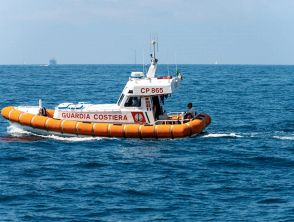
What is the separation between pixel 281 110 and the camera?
182 ft

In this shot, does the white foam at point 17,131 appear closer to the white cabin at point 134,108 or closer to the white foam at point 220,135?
the white cabin at point 134,108

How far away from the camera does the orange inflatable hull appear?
3528cm

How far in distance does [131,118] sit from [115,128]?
4.27 feet

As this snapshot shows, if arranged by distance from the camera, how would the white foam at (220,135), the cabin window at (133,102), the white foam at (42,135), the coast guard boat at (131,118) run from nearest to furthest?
the coast guard boat at (131,118)
the white foam at (42,135)
the cabin window at (133,102)
the white foam at (220,135)

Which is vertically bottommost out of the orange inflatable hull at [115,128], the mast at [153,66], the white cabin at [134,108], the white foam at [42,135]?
the white foam at [42,135]

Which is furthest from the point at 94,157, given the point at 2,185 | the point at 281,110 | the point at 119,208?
the point at 281,110

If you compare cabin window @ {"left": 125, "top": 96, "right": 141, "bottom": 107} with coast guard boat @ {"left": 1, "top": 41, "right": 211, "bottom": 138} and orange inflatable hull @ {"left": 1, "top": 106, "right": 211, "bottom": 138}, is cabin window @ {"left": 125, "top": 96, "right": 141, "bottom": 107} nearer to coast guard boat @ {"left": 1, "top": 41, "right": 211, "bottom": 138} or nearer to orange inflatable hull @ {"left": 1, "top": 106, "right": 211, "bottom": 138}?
coast guard boat @ {"left": 1, "top": 41, "right": 211, "bottom": 138}

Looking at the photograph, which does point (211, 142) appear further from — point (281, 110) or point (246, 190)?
point (281, 110)

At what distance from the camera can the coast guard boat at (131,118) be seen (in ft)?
116

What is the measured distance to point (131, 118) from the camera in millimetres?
36500

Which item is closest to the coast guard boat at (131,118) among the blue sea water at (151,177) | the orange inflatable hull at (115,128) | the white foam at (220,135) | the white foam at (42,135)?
the orange inflatable hull at (115,128)

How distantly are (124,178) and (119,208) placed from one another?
430cm

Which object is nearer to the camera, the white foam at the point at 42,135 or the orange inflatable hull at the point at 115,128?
the orange inflatable hull at the point at 115,128

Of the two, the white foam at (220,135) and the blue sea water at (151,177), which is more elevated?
the white foam at (220,135)
